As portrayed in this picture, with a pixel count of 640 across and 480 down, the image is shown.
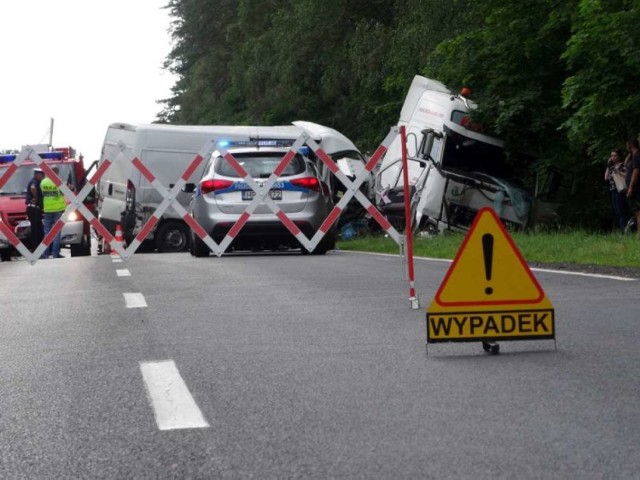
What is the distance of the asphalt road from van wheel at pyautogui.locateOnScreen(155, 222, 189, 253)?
1730 centimetres

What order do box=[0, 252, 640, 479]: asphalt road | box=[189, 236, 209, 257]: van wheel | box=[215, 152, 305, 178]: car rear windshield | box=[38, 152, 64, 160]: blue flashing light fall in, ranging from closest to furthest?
box=[0, 252, 640, 479]: asphalt road < box=[215, 152, 305, 178]: car rear windshield < box=[189, 236, 209, 257]: van wheel < box=[38, 152, 64, 160]: blue flashing light

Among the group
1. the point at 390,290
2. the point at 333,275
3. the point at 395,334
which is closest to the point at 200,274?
the point at 333,275

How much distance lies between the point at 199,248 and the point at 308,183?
7.86ft

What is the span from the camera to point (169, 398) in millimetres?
6930

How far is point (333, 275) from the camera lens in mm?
16312

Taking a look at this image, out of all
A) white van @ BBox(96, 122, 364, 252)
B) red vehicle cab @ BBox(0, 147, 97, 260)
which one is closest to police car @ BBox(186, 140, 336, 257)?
white van @ BBox(96, 122, 364, 252)

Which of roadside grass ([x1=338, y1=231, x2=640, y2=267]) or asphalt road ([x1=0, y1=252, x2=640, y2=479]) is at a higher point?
asphalt road ([x1=0, y1=252, x2=640, y2=479])

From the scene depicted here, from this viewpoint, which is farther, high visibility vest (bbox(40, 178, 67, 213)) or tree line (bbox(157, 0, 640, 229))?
high visibility vest (bbox(40, 178, 67, 213))

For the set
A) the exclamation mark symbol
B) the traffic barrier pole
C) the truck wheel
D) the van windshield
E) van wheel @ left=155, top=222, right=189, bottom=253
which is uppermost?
the exclamation mark symbol

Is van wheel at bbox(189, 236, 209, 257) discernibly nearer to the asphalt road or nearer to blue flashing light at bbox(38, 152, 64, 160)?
the asphalt road

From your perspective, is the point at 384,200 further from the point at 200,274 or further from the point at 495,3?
the point at 200,274

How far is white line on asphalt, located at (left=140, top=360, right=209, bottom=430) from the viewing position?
245 inches

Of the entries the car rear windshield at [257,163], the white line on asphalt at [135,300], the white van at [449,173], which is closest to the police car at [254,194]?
the car rear windshield at [257,163]

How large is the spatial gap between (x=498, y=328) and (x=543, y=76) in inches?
944
